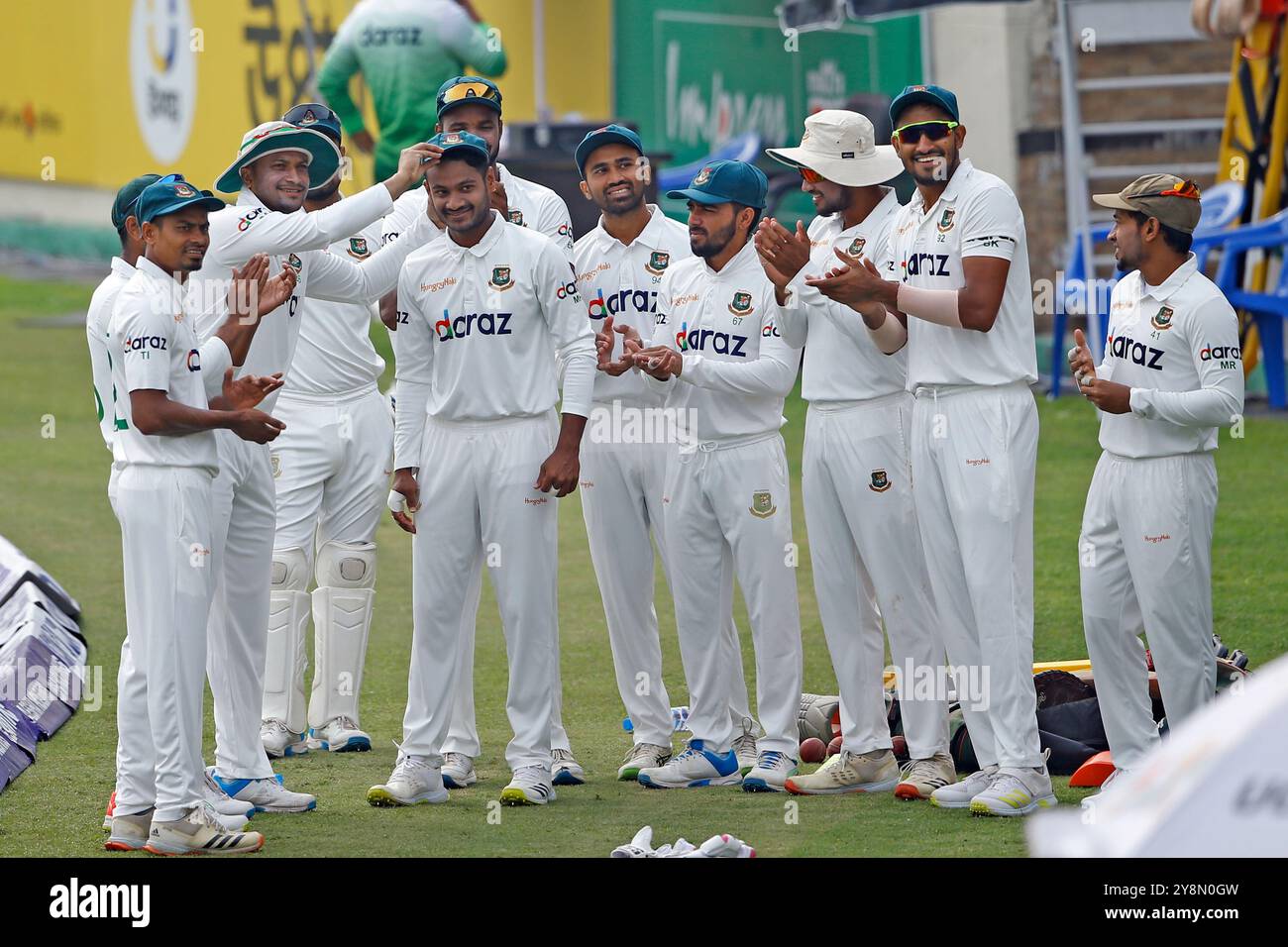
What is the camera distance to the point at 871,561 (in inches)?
266

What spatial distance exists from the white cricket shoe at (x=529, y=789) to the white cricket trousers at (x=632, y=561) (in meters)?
0.71

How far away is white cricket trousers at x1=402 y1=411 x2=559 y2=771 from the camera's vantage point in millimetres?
6715

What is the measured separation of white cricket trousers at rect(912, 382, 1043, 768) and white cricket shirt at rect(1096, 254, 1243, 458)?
0.35m

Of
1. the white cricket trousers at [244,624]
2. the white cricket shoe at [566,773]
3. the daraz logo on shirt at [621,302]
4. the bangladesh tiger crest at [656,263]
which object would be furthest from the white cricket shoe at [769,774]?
the bangladesh tiger crest at [656,263]

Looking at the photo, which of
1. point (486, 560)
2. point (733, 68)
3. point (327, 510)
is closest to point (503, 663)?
point (327, 510)

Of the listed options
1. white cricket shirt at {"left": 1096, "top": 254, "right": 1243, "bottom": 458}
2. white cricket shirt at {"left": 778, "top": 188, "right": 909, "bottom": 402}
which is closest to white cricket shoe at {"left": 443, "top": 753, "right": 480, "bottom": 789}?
→ white cricket shirt at {"left": 778, "top": 188, "right": 909, "bottom": 402}

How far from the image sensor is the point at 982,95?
1894cm

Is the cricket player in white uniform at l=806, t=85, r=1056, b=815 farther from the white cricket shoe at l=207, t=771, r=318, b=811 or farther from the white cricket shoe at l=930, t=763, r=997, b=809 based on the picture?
the white cricket shoe at l=207, t=771, r=318, b=811

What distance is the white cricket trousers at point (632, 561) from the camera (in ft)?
24.2

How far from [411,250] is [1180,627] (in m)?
3.14

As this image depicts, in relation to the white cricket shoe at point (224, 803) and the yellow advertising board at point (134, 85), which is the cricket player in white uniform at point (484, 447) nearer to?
the white cricket shoe at point (224, 803)

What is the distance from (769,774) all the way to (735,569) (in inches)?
33.7
